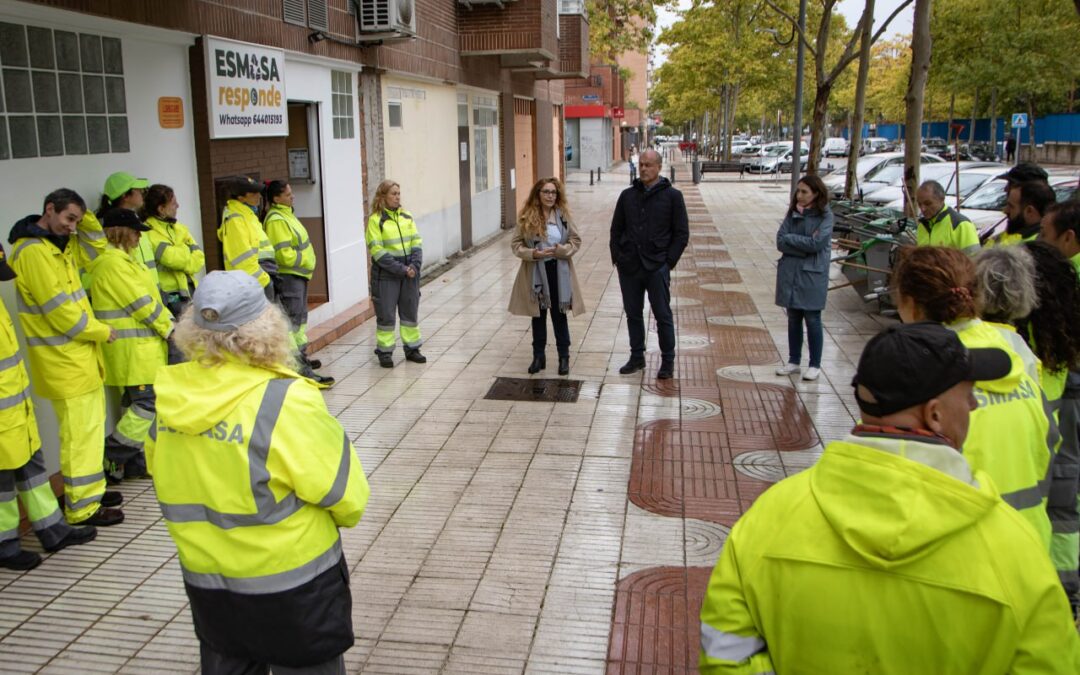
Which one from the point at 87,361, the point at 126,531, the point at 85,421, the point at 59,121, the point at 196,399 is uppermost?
the point at 59,121

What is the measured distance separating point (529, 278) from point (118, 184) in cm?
340

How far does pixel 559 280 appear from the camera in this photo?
829 centimetres

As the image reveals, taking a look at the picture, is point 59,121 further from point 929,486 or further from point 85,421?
point 929,486

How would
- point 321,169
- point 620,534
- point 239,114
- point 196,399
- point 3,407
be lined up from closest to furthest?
point 196,399 → point 3,407 → point 620,534 → point 239,114 → point 321,169

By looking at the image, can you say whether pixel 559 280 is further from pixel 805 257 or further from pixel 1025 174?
pixel 1025 174

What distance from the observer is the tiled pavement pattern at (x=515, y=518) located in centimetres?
418

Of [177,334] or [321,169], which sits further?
[321,169]

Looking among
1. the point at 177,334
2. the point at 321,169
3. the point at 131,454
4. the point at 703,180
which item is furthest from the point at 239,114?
the point at 703,180

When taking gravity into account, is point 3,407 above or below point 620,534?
above

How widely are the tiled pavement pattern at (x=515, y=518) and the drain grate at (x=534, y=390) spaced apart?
152 mm

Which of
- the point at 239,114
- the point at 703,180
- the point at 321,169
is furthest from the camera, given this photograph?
the point at 703,180

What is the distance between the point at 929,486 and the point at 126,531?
15.9ft

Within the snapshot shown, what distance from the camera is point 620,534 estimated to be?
521 cm

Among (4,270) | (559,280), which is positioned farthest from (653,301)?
(4,270)
